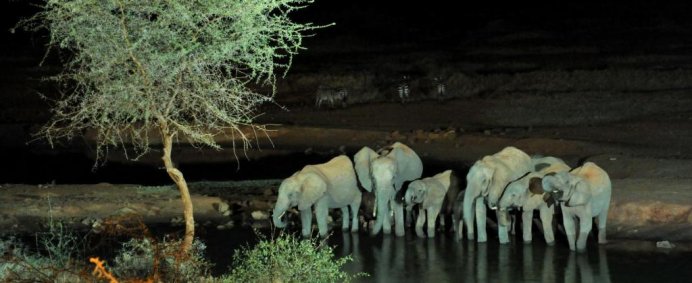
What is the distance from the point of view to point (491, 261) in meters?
15.3

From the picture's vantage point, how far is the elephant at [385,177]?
56.9ft

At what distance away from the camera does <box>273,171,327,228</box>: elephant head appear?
17031mm

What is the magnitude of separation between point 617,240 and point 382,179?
141 inches

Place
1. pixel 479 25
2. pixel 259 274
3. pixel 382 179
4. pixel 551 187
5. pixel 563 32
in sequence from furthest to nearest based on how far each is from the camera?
pixel 479 25 → pixel 563 32 → pixel 382 179 → pixel 551 187 → pixel 259 274

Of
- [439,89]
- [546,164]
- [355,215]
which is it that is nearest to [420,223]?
[355,215]

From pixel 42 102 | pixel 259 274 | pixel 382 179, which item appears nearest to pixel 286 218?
pixel 382 179

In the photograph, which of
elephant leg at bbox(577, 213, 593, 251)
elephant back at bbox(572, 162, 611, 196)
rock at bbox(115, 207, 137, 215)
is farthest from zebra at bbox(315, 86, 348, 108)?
elephant leg at bbox(577, 213, 593, 251)

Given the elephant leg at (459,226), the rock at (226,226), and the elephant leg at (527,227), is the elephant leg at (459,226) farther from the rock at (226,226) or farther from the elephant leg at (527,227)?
the rock at (226,226)

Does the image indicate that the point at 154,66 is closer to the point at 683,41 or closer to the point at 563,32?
the point at 683,41

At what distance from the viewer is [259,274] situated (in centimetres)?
1230

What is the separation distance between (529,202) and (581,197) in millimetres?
817

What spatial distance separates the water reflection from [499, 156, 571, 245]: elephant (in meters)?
0.26

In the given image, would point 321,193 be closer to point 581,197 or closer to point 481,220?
point 481,220

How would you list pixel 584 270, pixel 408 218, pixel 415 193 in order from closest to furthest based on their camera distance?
pixel 584 270
pixel 415 193
pixel 408 218
